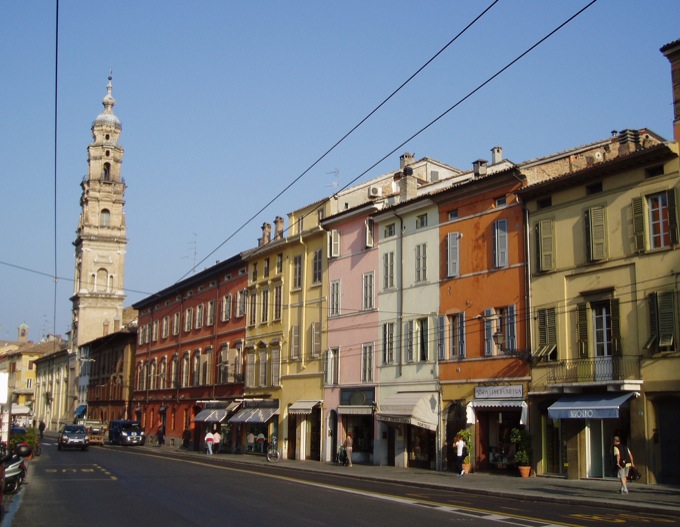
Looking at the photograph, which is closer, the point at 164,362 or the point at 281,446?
the point at 281,446

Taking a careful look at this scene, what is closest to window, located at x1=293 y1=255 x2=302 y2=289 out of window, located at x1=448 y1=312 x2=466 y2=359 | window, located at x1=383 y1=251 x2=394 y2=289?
window, located at x1=383 y1=251 x2=394 y2=289

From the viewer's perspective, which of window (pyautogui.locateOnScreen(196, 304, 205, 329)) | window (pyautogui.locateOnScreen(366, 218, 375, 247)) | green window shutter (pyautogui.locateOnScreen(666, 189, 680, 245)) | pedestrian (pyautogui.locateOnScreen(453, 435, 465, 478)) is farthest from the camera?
window (pyautogui.locateOnScreen(196, 304, 205, 329))

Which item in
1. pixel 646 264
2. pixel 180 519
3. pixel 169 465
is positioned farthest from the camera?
pixel 169 465

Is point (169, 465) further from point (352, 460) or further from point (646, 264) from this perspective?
point (646, 264)

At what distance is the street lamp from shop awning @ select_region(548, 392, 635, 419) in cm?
249

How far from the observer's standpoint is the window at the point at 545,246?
1215 inches

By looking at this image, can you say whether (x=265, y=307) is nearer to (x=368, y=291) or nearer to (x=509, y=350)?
(x=368, y=291)

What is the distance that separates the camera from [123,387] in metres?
83.1

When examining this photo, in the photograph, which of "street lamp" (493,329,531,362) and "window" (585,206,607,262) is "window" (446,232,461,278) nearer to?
"street lamp" (493,329,531,362)

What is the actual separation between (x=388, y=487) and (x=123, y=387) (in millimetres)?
60445

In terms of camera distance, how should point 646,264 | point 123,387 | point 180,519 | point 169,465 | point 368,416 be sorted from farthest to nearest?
point 123,387 → point 368,416 → point 169,465 → point 646,264 → point 180,519

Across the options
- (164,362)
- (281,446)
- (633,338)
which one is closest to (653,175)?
(633,338)

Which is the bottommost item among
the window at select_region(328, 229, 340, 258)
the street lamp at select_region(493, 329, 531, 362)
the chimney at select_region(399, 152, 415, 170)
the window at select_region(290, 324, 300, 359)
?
the street lamp at select_region(493, 329, 531, 362)

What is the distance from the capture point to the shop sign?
31.5 m
